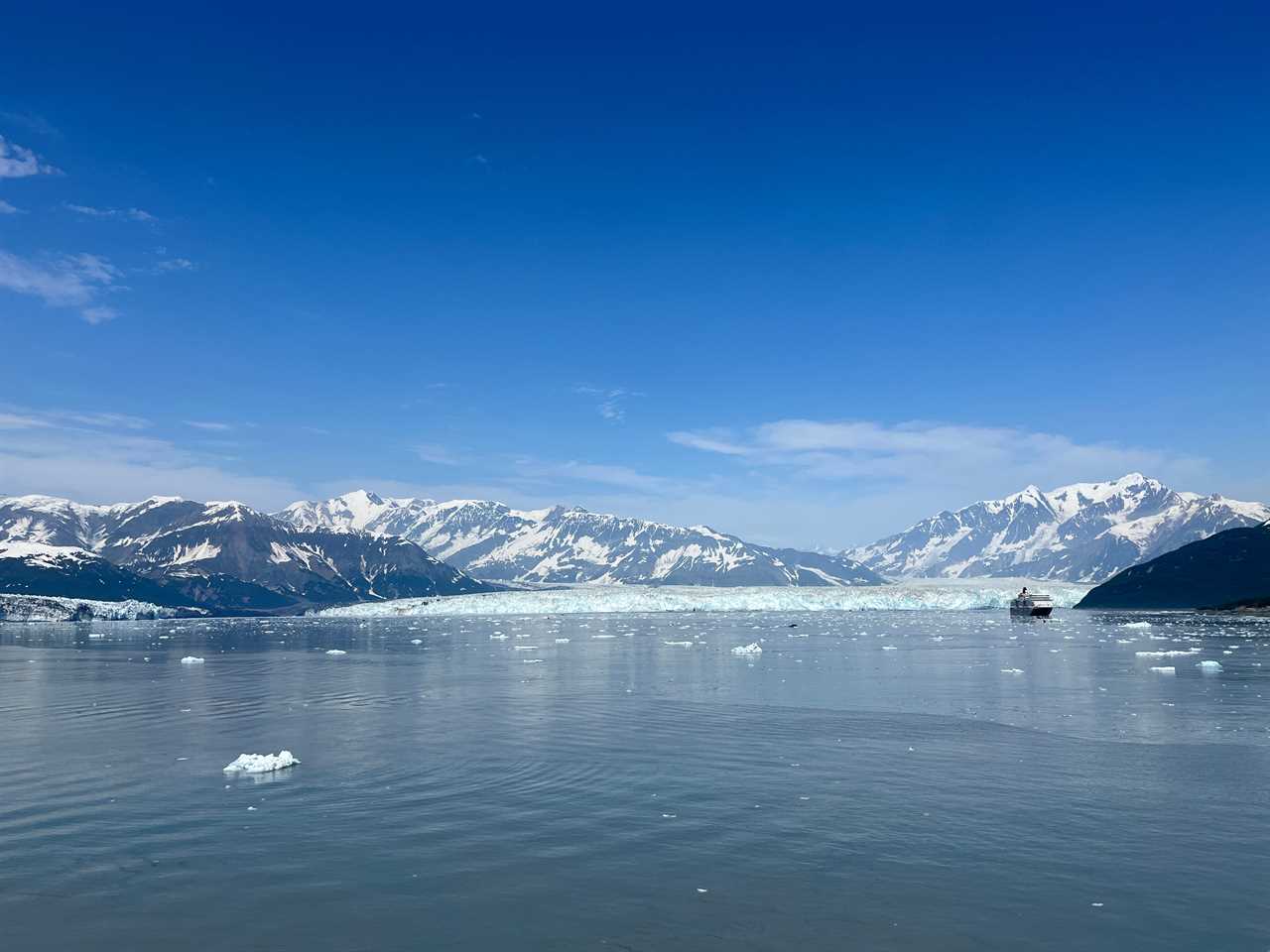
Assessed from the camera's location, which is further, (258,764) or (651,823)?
(258,764)

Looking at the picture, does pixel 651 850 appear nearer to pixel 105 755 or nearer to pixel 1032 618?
pixel 105 755

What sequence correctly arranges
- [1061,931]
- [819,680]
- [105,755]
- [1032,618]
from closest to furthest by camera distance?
[1061,931], [105,755], [819,680], [1032,618]

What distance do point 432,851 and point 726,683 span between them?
101 ft

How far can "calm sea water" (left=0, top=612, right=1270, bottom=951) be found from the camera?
12531 mm

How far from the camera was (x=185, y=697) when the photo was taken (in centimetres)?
4284

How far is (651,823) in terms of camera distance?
58.6 ft

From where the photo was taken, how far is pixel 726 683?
149 ft

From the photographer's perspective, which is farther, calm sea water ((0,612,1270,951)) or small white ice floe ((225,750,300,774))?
small white ice floe ((225,750,300,774))

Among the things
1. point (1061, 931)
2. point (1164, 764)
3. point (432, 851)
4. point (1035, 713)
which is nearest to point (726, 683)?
point (1035, 713)

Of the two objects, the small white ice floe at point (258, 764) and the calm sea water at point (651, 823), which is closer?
the calm sea water at point (651, 823)

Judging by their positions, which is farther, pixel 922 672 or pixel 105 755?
pixel 922 672

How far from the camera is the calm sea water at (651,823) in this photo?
12.5 meters

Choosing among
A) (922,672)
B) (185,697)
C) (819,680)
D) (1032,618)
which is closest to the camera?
(185,697)

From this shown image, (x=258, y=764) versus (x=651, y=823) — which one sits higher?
(x=258, y=764)
